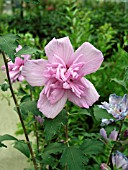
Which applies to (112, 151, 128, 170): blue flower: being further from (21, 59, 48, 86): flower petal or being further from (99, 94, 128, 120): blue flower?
(21, 59, 48, 86): flower petal

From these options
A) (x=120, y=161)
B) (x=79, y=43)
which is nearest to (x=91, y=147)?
(x=120, y=161)

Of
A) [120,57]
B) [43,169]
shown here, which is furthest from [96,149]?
[120,57]

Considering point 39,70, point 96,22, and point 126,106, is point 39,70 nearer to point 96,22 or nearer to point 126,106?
point 126,106

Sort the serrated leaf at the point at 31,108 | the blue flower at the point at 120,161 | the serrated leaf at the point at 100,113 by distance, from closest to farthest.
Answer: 1. the serrated leaf at the point at 31,108
2. the serrated leaf at the point at 100,113
3. the blue flower at the point at 120,161

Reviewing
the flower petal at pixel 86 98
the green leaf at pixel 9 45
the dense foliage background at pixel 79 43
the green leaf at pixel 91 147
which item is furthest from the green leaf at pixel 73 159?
the green leaf at pixel 9 45

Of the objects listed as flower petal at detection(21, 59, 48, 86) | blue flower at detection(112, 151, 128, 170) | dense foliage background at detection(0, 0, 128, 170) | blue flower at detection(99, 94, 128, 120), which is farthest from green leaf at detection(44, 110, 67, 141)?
blue flower at detection(112, 151, 128, 170)

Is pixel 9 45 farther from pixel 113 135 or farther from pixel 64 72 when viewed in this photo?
pixel 113 135

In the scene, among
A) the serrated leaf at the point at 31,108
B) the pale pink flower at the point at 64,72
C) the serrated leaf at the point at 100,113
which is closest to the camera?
the pale pink flower at the point at 64,72

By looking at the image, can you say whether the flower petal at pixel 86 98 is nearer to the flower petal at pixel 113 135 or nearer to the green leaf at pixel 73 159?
the green leaf at pixel 73 159
